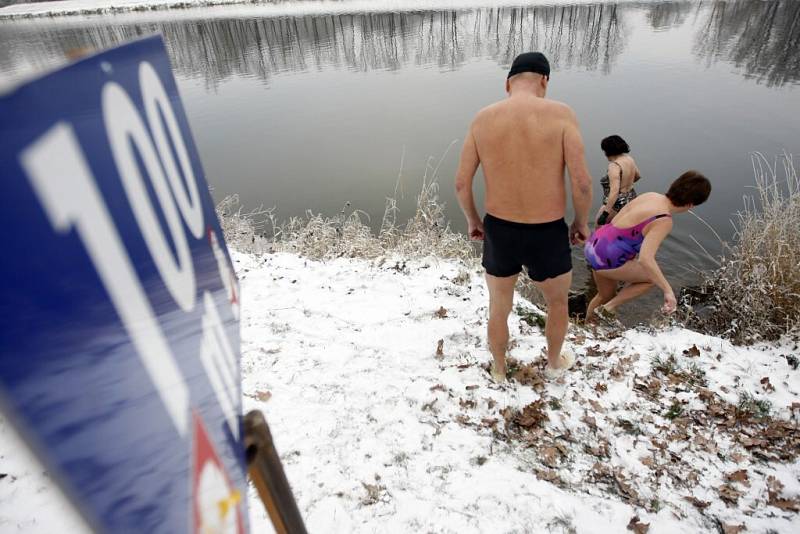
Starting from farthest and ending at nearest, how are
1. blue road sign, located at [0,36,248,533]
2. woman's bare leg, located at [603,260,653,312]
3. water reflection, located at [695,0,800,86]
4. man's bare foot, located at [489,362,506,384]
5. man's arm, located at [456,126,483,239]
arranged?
water reflection, located at [695,0,800,86] → woman's bare leg, located at [603,260,653,312] → man's bare foot, located at [489,362,506,384] → man's arm, located at [456,126,483,239] → blue road sign, located at [0,36,248,533]

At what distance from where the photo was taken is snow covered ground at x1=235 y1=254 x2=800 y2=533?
2.41 m

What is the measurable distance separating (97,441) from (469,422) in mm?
2963

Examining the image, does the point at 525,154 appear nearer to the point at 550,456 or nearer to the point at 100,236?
the point at 550,456

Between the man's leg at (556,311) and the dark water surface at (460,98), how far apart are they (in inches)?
112

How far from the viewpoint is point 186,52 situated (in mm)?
25422

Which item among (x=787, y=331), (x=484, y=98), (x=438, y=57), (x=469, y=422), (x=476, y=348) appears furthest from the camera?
(x=438, y=57)

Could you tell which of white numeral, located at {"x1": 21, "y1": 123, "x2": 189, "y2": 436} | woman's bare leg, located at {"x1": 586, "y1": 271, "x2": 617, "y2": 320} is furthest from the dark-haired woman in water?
white numeral, located at {"x1": 21, "y1": 123, "x2": 189, "y2": 436}

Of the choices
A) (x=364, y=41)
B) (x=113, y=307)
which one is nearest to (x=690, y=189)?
(x=113, y=307)

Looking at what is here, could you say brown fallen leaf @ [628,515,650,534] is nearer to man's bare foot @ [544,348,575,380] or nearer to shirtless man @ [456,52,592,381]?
man's bare foot @ [544,348,575,380]

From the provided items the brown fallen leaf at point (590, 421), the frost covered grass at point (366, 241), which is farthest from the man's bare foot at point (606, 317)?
the brown fallen leaf at point (590, 421)

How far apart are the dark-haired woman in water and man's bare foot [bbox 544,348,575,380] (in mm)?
2240

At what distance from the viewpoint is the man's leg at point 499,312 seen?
9.87 ft

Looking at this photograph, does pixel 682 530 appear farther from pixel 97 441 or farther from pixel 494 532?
pixel 97 441

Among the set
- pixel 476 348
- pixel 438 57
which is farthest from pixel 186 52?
pixel 476 348
